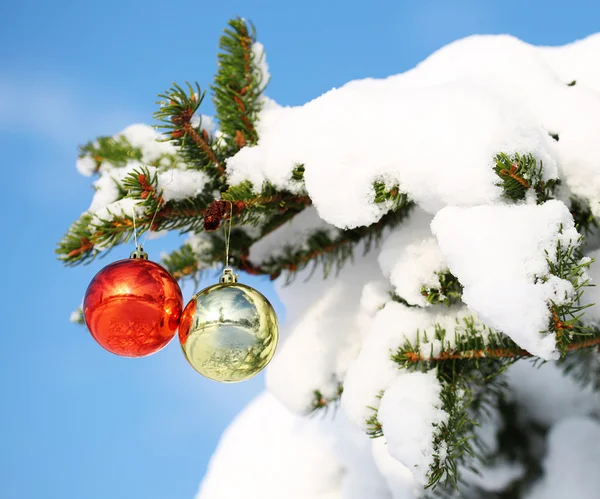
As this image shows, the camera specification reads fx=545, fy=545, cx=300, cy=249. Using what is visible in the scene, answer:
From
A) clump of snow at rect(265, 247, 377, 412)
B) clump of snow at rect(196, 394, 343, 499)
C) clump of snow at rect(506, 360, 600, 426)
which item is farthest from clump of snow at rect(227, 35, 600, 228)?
clump of snow at rect(196, 394, 343, 499)

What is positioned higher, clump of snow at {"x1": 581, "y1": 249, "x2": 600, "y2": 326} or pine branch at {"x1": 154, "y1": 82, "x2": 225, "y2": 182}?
pine branch at {"x1": 154, "y1": 82, "x2": 225, "y2": 182}

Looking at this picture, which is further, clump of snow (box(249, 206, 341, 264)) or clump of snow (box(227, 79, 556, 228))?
clump of snow (box(249, 206, 341, 264))

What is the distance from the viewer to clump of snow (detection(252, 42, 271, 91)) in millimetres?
1029

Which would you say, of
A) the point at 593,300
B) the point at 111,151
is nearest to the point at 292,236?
the point at 111,151

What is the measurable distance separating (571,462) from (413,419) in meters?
0.50

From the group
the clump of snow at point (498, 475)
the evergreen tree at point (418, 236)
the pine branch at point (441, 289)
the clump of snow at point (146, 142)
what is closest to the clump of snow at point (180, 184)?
the evergreen tree at point (418, 236)

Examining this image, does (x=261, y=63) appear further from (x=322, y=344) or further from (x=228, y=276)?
(x=322, y=344)

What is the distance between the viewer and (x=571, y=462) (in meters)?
1.03

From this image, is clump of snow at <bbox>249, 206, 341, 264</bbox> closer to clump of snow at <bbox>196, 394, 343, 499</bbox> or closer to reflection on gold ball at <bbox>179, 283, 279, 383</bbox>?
reflection on gold ball at <bbox>179, 283, 279, 383</bbox>

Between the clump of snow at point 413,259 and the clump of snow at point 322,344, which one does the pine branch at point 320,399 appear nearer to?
the clump of snow at point 322,344

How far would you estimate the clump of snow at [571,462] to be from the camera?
1.00 m

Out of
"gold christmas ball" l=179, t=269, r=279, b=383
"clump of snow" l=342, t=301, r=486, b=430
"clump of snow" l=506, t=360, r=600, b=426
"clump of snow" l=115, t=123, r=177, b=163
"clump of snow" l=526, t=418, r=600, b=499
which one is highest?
"clump of snow" l=115, t=123, r=177, b=163

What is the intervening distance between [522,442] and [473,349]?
0.41 m

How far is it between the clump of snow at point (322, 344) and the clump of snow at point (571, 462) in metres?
0.44
